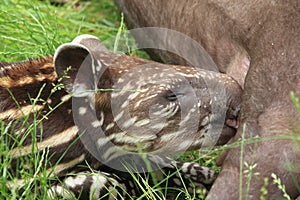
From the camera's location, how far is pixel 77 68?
4.01 m

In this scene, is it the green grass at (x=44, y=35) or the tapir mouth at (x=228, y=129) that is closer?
the green grass at (x=44, y=35)

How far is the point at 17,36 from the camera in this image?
5453 mm

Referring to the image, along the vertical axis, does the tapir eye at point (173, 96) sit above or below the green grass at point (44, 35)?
above

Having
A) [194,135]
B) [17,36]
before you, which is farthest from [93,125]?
[17,36]

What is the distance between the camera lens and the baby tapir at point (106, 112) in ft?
12.8

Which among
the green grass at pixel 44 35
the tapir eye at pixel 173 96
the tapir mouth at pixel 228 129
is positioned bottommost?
the green grass at pixel 44 35

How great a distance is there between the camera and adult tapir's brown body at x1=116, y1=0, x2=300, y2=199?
3707 millimetres

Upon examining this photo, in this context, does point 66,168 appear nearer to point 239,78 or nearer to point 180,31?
point 239,78

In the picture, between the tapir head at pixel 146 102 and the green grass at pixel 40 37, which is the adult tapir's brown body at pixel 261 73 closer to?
the tapir head at pixel 146 102

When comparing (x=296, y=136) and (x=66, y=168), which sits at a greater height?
(x=296, y=136)

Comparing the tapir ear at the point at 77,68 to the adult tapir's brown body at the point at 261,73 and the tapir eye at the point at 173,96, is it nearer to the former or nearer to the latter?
the tapir eye at the point at 173,96

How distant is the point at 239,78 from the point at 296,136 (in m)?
0.95

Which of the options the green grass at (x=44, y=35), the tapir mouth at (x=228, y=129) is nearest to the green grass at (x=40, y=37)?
the green grass at (x=44, y=35)

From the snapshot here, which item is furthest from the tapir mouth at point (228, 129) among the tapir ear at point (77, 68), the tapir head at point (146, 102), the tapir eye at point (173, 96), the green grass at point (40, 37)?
the tapir ear at point (77, 68)
